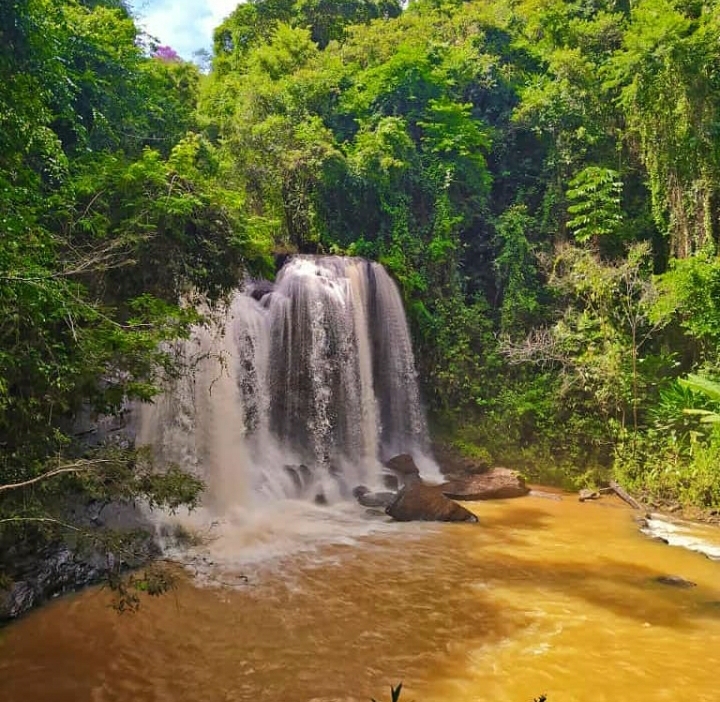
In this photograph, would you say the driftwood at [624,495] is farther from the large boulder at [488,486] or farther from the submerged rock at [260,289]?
the submerged rock at [260,289]

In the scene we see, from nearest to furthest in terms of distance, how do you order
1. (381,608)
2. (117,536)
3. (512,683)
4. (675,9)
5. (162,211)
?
1. (117,536)
2. (512,683)
3. (381,608)
4. (162,211)
5. (675,9)

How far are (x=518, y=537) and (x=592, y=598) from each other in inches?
109

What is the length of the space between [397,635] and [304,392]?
8.84m

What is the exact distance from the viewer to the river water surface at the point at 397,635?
16.1 feet

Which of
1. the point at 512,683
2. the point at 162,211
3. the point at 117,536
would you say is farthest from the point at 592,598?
the point at 162,211

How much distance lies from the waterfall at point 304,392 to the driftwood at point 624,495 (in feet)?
16.0

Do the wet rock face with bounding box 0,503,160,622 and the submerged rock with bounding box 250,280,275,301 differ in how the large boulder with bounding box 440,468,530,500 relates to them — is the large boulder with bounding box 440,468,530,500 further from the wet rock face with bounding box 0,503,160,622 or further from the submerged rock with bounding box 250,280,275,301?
the wet rock face with bounding box 0,503,160,622

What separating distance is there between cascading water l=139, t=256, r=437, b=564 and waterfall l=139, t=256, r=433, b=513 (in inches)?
1.1

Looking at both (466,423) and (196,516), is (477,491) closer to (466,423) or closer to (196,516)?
(466,423)

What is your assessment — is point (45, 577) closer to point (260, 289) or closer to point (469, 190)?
point (260, 289)

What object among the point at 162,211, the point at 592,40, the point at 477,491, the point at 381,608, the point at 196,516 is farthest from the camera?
the point at 592,40

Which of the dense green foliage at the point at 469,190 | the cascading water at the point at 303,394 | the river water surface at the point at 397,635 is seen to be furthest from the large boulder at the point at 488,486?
the river water surface at the point at 397,635

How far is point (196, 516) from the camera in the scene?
970 cm

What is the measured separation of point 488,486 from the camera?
13359mm
